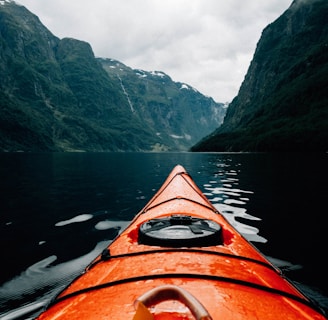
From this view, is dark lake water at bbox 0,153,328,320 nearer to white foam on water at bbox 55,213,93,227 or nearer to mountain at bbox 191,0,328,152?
white foam on water at bbox 55,213,93,227

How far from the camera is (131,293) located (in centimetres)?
270

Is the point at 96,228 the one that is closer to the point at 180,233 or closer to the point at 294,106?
the point at 180,233

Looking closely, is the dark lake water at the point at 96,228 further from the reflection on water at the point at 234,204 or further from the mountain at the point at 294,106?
the mountain at the point at 294,106

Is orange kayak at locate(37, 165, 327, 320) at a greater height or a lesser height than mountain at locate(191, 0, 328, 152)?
lesser

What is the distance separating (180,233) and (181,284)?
52.8 inches

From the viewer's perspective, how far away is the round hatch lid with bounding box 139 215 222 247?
386cm

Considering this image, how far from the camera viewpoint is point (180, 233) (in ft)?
13.6

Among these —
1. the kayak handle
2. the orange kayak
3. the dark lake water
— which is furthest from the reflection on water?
the kayak handle

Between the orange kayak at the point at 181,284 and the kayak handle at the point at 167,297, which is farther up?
the kayak handle at the point at 167,297

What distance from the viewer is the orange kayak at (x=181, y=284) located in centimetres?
216

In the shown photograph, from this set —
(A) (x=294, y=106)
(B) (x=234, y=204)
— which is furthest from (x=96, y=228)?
(A) (x=294, y=106)

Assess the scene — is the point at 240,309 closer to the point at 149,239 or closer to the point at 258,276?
the point at 258,276

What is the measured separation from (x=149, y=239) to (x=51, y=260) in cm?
410

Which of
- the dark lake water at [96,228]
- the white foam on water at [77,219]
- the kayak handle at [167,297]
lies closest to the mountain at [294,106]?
the dark lake water at [96,228]
